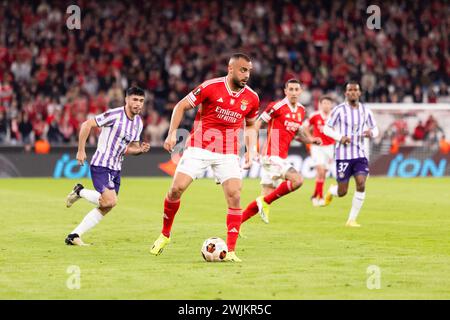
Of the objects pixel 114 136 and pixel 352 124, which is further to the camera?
pixel 352 124

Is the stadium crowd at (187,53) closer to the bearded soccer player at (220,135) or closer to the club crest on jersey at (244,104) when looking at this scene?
the bearded soccer player at (220,135)

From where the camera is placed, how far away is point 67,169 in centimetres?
2952

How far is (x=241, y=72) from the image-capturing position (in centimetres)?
1112

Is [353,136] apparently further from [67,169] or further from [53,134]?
[53,134]

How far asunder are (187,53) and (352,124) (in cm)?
1960

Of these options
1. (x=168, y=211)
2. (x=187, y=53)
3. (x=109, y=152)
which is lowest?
(x=168, y=211)

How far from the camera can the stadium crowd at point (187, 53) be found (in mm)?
31031

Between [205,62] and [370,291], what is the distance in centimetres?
2609

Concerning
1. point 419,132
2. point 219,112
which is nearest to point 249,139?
point 219,112

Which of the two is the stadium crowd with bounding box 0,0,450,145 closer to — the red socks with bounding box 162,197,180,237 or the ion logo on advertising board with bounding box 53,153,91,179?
the ion logo on advertising board with bounding box 53,153,91,179

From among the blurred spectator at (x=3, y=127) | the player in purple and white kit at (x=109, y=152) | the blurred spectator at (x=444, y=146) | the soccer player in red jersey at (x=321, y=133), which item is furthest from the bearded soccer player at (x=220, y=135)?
the blurred spectator at (x=444, y=146)

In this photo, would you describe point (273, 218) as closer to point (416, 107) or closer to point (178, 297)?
point (178, 297)

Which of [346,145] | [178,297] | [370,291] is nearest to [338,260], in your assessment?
[370,291]

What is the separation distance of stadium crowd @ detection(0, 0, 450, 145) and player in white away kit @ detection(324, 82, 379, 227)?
15.1 m
